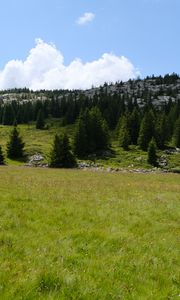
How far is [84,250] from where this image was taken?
445 inches

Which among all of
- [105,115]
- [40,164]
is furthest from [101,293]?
[105,115]

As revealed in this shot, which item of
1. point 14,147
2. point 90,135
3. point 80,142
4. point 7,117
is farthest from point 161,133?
point 7,117

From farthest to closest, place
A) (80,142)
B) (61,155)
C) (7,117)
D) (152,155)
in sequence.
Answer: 1. (7,117)
2. (80,142)
3. (152,155)
4. (61,155)

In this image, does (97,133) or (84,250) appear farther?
(97,133)

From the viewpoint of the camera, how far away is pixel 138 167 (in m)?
87.3

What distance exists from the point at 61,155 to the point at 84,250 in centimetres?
6907

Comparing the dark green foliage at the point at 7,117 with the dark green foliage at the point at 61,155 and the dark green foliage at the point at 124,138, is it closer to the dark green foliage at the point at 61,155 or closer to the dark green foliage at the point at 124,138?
the dark green foliage at the point at 124,138

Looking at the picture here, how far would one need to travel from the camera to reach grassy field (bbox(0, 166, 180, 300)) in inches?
342

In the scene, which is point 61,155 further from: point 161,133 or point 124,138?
point 161,133

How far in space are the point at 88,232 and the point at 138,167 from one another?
7549 centimetres

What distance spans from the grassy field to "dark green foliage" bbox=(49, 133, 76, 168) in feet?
199

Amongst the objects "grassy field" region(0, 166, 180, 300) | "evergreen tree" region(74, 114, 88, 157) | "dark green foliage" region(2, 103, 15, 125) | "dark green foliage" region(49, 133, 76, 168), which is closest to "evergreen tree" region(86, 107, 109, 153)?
"evergreen tree" region(74, 114, 88, 157)

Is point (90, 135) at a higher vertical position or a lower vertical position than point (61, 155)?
higher

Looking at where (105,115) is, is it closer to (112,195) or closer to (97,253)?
(112,195)
